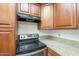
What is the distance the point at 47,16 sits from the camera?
271 centimetres

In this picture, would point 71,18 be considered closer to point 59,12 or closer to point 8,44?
point 59,12

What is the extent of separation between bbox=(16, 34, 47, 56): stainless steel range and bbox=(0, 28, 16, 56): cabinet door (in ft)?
0.62

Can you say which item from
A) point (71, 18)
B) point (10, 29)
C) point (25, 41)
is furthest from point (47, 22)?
point (10, 29)

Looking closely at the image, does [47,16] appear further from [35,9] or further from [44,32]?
[44,32]

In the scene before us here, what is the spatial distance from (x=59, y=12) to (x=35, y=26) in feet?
3.01

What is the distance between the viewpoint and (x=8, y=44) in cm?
135

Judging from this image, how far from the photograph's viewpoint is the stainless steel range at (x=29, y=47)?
1.64 metres

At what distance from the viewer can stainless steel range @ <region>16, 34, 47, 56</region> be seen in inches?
64.6

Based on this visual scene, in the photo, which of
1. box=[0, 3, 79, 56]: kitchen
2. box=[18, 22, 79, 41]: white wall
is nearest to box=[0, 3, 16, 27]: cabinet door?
box=[0, 3, 79, 56]: kitchen

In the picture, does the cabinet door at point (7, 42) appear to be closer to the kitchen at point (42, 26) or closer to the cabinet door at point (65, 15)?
the kitchen at point (42, 26)

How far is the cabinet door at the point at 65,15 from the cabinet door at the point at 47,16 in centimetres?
19

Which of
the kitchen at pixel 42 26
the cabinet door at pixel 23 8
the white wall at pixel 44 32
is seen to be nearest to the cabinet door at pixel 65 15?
the kitchen at pixel 42 26

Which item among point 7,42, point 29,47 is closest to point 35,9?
point 29,47

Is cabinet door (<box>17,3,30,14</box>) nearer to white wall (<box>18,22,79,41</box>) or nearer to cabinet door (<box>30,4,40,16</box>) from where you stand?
cabinet door (<box>30,4,40,16</box>)
